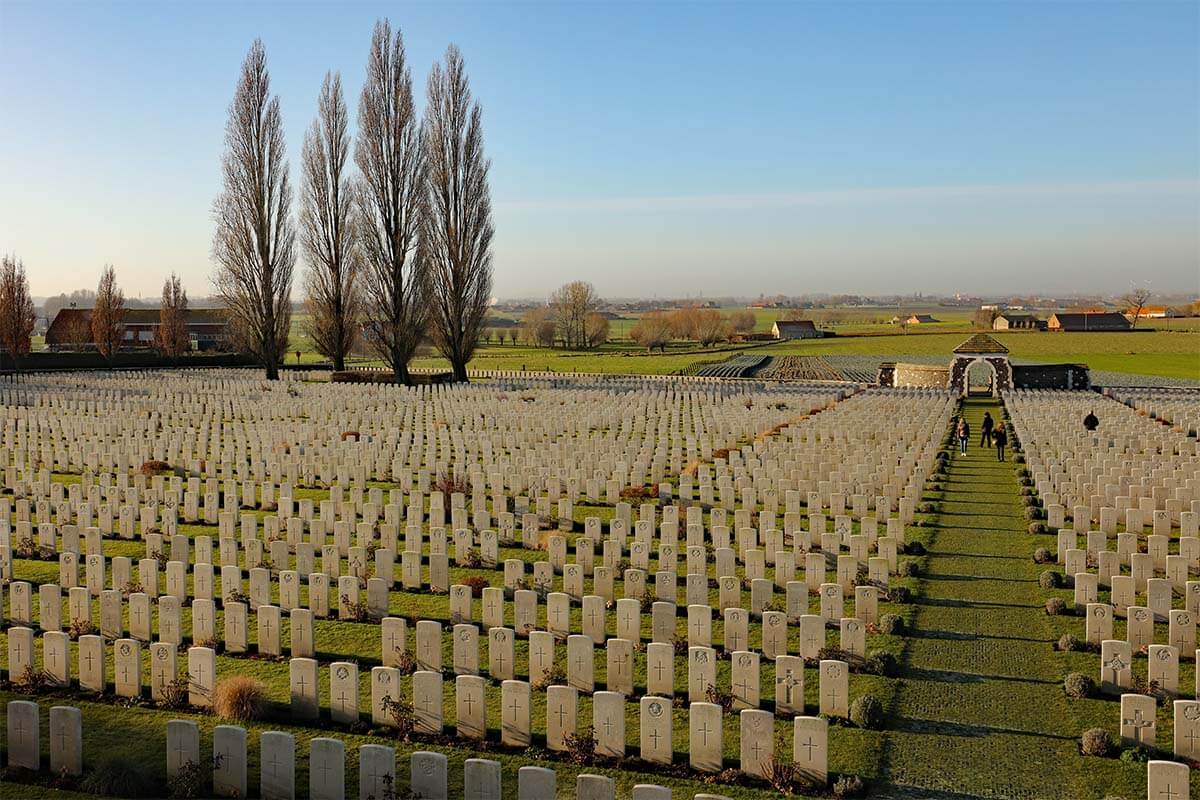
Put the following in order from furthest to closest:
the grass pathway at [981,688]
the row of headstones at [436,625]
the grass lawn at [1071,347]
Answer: the grass lawn at [1071,347]
the row of headstones at [436,625]
the grass pathway at [981,688]

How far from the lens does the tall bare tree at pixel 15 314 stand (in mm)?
53875

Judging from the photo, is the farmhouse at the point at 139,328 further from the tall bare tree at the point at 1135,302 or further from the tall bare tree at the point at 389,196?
Answer: the tall bare tree at the point at 1135,302

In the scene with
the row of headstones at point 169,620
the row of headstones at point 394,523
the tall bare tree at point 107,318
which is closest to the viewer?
the row of headstones at point 169,620

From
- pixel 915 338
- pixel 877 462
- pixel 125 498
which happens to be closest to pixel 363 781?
pixel 125 498

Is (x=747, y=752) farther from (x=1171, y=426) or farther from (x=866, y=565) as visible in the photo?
(x=1171, y=426)

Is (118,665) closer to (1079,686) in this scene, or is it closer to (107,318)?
(1079,686)

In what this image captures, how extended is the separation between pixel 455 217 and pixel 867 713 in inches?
1510

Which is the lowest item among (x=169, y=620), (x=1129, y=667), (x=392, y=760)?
(x=1129, y=667)

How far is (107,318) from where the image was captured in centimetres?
5866

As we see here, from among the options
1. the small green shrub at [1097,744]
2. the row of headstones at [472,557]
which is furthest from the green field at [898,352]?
the small green shrub at [1097,744]

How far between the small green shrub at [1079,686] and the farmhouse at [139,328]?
67.2 m

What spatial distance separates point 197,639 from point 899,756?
660 cm

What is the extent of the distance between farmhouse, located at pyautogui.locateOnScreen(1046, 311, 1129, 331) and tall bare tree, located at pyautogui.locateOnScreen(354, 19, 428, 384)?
268 feet

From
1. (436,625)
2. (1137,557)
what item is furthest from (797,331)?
(436,625)
